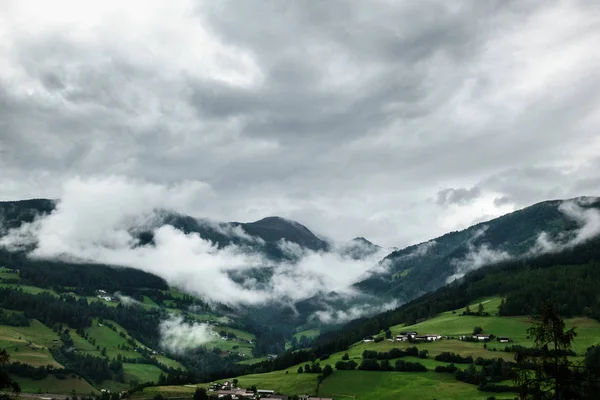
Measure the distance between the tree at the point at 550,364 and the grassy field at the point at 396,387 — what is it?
12590 centimetres

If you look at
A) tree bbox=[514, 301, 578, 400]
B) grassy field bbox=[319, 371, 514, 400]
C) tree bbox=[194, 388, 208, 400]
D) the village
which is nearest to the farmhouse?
the village

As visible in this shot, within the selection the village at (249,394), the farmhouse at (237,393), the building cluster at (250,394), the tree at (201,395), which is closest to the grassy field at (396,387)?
the village at (249,394)

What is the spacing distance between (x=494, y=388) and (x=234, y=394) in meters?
90.7

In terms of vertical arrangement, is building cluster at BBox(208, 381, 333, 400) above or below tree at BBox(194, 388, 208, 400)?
below

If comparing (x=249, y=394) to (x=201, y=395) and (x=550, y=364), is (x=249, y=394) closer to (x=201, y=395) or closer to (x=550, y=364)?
(x=201, y=395)

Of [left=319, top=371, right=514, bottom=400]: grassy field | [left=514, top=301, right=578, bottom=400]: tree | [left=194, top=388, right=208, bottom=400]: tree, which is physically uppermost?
[left=514, top=301, right=578, bottom=400]: tree

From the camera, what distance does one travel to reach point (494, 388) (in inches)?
5989

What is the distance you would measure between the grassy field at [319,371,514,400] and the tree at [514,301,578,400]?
126m

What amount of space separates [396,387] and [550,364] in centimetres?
15145

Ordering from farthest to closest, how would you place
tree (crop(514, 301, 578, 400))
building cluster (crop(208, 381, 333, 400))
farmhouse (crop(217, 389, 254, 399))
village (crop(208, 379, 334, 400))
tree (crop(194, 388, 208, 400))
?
tree (crop(194, 388, 208, 400)) → farmhouse (crop(217, 389, 254, 399)) → building cluster (crop(208, 381, 333, 400)) → village (crop(208, 379, 334, 400)) → tree (crop(514, 301, 578, 400))

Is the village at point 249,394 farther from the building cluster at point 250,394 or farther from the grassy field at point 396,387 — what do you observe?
the grassy field at point 396,387

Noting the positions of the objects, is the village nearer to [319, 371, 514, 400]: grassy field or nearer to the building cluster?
the building cluster

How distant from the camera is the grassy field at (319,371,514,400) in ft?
507

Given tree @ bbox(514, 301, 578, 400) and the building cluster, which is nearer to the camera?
tree @ bbox(514, 301, 578, 400)
